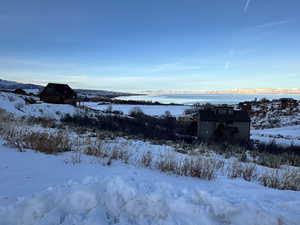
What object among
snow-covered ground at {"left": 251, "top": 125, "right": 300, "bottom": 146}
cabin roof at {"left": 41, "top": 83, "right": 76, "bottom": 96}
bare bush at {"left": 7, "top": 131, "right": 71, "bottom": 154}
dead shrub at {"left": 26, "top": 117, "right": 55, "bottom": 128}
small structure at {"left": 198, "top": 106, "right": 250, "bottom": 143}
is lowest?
snow-covered ground at {"left": 251, "top": 125, "right": 300, "bottom": 146}

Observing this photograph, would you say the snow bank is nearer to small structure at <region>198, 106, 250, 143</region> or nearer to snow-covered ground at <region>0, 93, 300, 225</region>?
snow-covered ground at <region>0, 93, 300, 225</region>

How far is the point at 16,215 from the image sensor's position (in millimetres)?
1929

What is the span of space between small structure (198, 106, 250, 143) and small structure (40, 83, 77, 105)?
25.7m

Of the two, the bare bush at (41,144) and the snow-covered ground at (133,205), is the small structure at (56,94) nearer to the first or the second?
the bare bush at (41,144)

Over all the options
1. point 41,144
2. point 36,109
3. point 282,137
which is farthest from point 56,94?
point 282,137

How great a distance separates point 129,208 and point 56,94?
35.9 m

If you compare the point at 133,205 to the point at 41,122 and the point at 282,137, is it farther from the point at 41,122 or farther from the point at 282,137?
the point at 282,137

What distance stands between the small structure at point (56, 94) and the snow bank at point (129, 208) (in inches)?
1342

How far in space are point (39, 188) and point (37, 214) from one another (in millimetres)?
718

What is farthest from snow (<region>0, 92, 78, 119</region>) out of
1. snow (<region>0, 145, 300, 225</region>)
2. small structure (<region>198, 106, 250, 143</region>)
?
snow (<region>0, 145, 300, 225</region>)

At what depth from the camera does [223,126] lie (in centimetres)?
1611

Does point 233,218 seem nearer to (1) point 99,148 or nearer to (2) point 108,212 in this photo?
(2) point 108,212

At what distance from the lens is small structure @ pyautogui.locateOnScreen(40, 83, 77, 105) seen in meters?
33.1

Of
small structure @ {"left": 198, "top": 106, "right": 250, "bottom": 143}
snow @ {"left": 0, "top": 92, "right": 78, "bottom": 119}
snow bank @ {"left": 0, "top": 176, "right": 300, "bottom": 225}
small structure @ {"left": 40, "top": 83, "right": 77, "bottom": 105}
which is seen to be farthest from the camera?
small structure @ {"left": 40, "top": 83, "right": 77, "bottom": 105}
